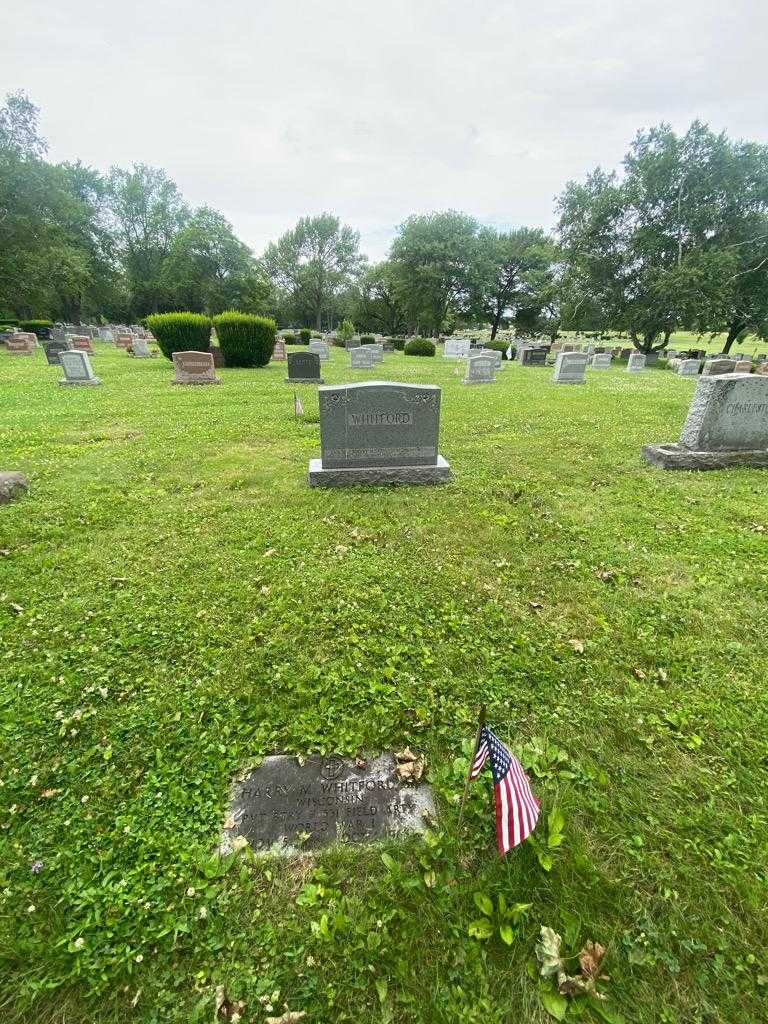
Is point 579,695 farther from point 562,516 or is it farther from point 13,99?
point 13,99

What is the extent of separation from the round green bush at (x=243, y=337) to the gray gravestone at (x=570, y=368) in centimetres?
1163

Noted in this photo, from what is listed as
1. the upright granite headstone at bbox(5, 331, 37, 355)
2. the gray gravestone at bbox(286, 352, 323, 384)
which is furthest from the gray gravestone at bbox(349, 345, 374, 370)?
the upright granite headstone at bbox(5, 331, 37, 355)

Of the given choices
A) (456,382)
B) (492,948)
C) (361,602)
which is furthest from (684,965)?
(456,382)

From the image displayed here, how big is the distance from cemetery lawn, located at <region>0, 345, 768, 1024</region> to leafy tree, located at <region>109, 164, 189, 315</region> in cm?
5240

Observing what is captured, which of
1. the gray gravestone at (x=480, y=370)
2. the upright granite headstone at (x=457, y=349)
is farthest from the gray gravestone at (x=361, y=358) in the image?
the upright granite headstone at (x=457, y=349)

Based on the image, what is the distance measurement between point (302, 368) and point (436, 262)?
33.8 meters

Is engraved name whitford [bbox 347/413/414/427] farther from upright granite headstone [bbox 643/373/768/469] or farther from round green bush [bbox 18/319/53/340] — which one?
round green bush [bbox 18/319/53/340]

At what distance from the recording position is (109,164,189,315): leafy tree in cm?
4612

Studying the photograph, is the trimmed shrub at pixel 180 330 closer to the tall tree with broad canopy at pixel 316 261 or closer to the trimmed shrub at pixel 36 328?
the trimmed shrub at pixel 36 328

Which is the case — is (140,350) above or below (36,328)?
below

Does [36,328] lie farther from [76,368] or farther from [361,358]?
[361,358]

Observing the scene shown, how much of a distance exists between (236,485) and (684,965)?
219 inches

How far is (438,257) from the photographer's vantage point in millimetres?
41750

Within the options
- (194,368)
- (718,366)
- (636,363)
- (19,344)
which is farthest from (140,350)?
(718,366)
